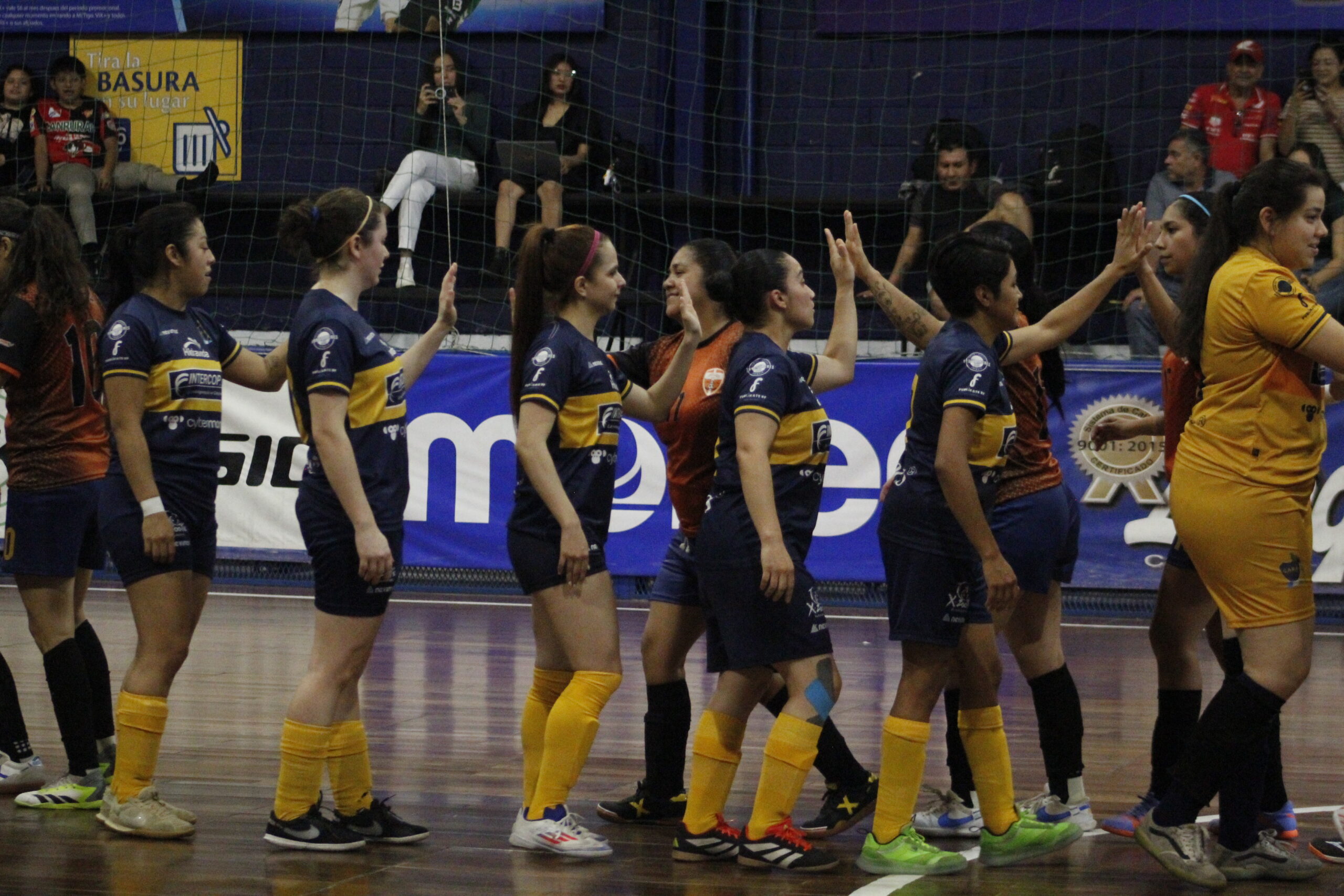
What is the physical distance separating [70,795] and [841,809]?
7.22 feet

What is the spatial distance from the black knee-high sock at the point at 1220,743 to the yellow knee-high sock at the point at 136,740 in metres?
2.61

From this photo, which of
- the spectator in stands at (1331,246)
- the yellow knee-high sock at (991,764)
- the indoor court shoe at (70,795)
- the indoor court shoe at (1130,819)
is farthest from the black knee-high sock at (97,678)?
the spectator in stands at (1331,246)

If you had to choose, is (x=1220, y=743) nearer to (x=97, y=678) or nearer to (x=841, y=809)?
(x=841, y=809)

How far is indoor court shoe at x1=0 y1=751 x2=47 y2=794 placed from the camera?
502 centimetres

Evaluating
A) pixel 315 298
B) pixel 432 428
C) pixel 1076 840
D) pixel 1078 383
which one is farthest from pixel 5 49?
pixel 1076 840

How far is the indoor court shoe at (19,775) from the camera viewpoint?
16.5ft

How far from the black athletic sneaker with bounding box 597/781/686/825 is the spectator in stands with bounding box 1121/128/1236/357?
5643 millimetres

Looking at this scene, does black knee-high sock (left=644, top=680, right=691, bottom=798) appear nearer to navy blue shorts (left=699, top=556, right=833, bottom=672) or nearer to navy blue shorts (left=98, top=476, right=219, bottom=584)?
navy blue shorts (left=699, top=556, right=833, bottom=672)

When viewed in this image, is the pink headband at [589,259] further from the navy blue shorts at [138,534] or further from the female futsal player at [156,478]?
the navy blue shorts at [138,534]

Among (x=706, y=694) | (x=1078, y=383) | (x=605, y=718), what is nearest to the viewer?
(x=605, y=718)

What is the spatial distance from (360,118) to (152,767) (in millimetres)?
8704

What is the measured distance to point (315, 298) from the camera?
438 cm

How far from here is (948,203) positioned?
10.5 metres

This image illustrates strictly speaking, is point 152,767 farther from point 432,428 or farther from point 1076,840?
point 432,428
